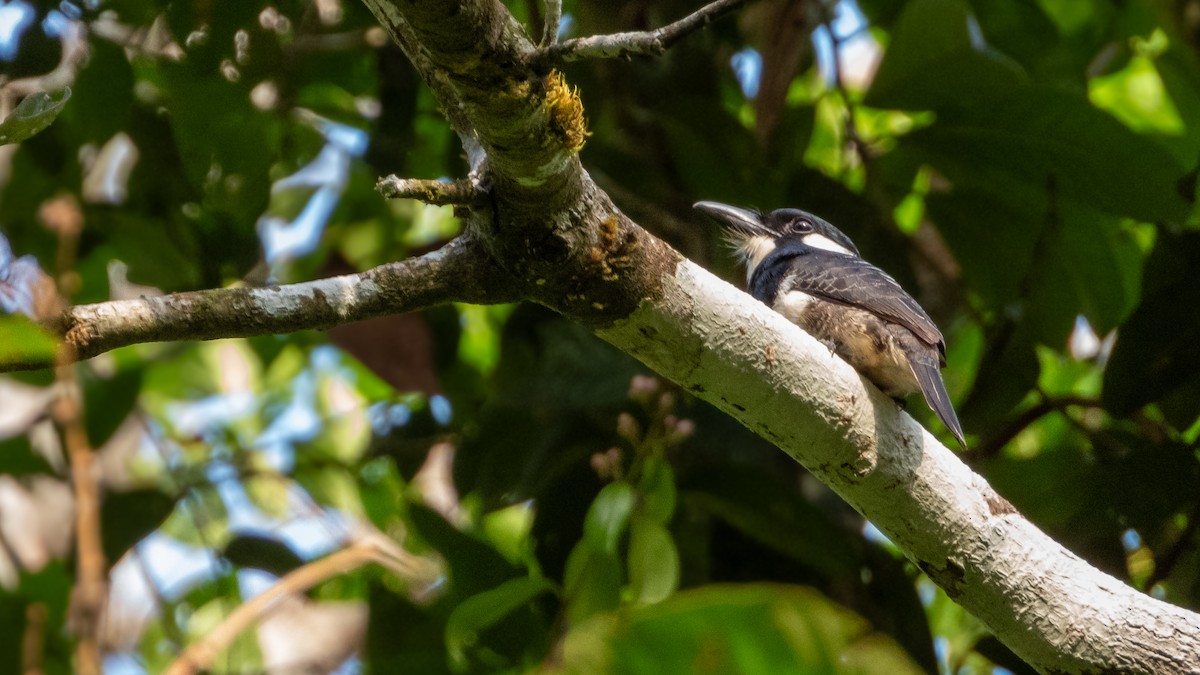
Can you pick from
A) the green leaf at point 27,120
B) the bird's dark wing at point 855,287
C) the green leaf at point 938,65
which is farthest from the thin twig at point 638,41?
the green leaf at point 938,65

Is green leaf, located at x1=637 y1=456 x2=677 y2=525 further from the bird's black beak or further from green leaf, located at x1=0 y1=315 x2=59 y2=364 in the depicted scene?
green leaf, located at x1=0 y1=315 x2=59 y2=364

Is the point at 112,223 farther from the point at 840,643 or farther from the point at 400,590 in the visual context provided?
the point at 840,643

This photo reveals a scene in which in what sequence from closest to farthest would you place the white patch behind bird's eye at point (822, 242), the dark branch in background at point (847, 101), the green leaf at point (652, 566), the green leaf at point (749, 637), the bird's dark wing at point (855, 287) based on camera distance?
the green leaf at point (749, 637) < the green leaf at point (652, 566) < the bird's dark wing at point (855, 287) < the white patch behind bird's eye at point (822, 242) < the dark branch in background at point (847, 101)

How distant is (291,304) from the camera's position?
5.17ft

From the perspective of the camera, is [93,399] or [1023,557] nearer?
[1023,557]

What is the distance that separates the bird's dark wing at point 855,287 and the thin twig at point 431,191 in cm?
135

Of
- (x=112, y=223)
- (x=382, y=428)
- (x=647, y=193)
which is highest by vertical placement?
(x=647, y=193)

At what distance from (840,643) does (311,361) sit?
4.23 m

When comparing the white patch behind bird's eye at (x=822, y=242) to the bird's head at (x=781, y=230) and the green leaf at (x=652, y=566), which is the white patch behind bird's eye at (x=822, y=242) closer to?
the bird's head at (x=781, y=230)

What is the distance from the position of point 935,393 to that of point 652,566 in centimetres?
76

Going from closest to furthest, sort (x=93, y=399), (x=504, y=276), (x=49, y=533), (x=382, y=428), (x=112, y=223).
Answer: (x=504, y=276)
(x=93, y=399)
(x=112, y=223)
(x=382, y=428)
(x=49, y=533)

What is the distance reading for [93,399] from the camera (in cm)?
330

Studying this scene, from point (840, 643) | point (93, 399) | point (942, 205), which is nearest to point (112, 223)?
point (93, 399)

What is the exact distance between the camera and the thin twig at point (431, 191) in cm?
147
